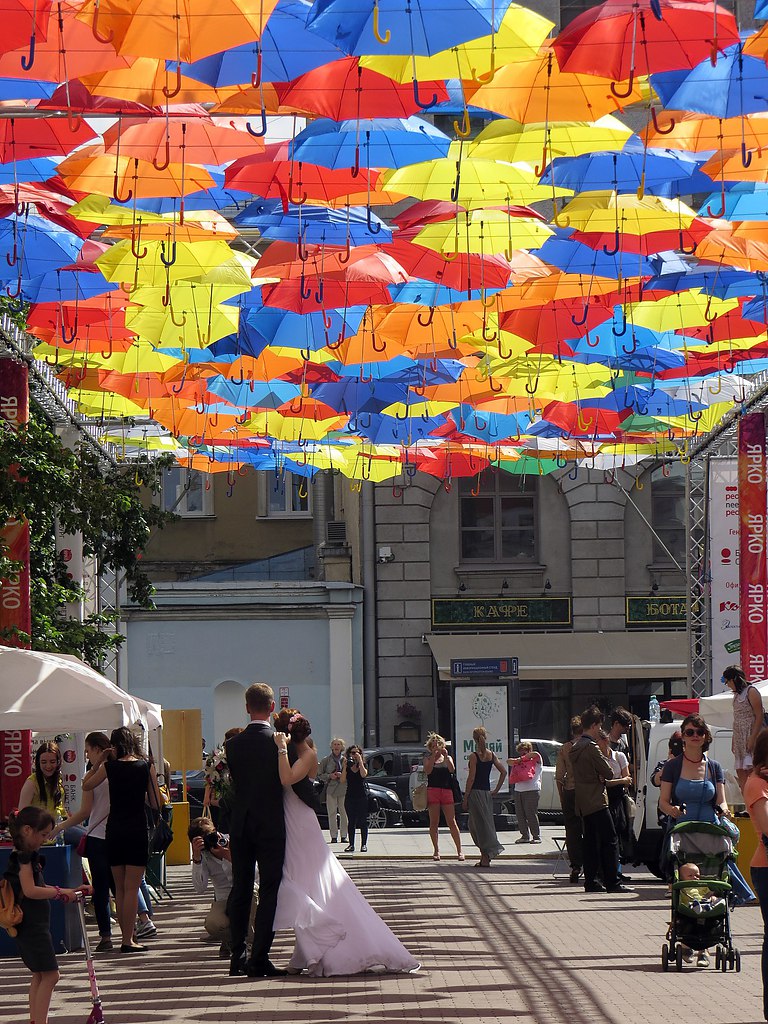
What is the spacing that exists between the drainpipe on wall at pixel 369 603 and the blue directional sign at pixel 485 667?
6659mm

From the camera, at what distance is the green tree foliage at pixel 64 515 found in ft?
48.3

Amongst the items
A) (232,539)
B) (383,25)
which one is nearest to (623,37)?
(383,25)

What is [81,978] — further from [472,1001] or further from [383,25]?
[383,25]

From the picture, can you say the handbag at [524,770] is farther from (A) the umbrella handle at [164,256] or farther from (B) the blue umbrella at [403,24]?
(B) the blue umbrella at [403,24]

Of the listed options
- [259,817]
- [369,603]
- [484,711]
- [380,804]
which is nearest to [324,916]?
[259,817]

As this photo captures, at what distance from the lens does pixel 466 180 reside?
12.8 metres

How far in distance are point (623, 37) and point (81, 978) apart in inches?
287

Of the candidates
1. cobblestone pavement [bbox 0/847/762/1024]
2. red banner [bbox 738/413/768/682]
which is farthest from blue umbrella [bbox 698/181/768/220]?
red banner [bbox 738/413/768/682]

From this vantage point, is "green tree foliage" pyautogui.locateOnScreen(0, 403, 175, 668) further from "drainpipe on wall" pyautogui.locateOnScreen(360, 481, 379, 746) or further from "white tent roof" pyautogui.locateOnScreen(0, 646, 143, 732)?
"drainpipe on wall" pyautogui.locateOnScreen(360, 481, 379, 746)

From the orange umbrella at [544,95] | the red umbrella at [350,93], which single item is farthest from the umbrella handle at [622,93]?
the red umbrella at [350,93]

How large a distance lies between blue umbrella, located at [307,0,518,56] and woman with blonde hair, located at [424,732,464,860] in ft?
44.4

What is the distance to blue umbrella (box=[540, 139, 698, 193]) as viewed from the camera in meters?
12.6

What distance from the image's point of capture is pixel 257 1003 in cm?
972

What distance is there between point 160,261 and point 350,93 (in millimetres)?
4308
